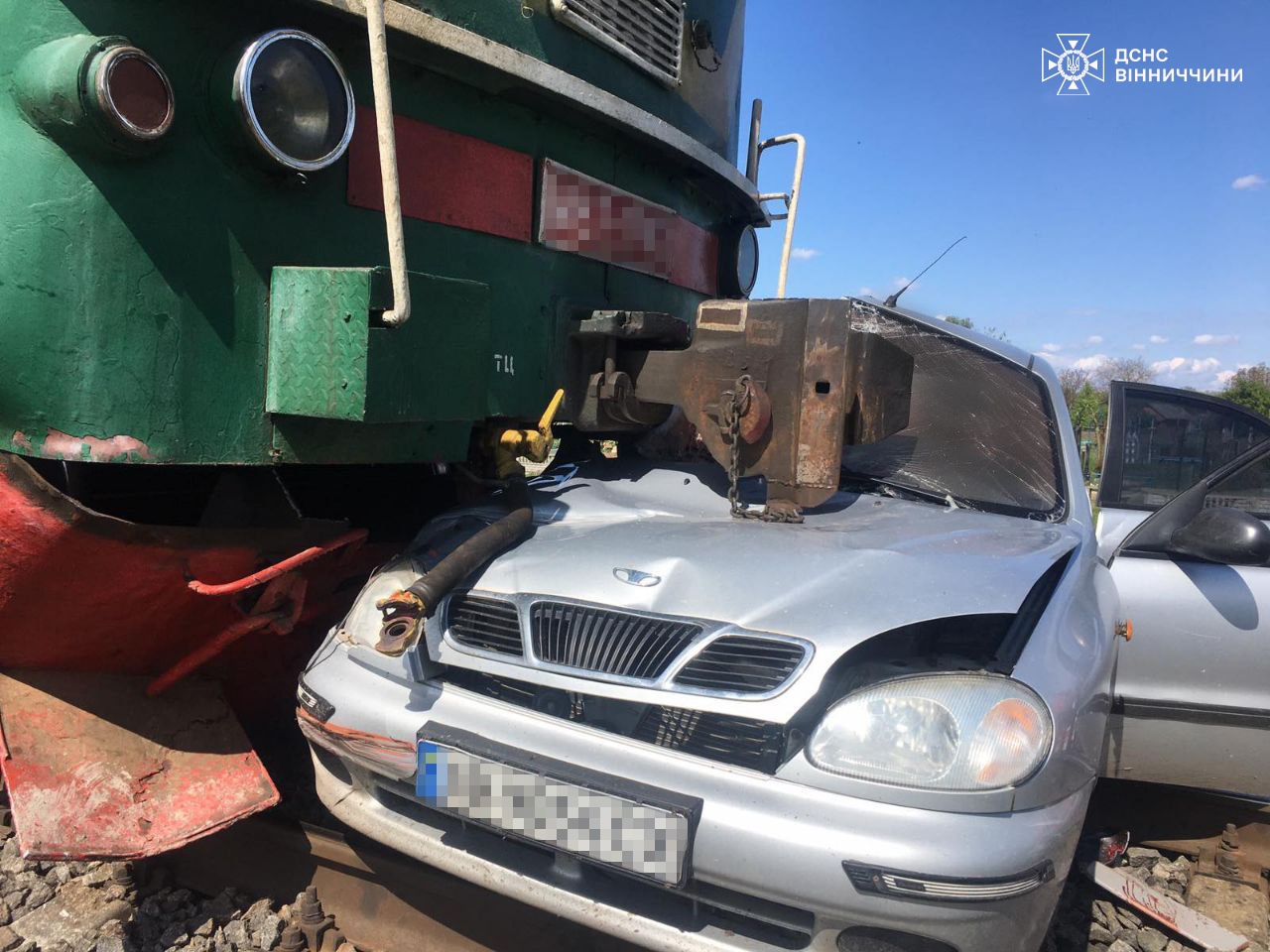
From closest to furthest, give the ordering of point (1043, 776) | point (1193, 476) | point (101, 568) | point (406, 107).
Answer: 1. point (1043, 776)
2. point (101, 568)
3. point (406, 107)
4. point (1193, 476)

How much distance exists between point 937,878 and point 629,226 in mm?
2911

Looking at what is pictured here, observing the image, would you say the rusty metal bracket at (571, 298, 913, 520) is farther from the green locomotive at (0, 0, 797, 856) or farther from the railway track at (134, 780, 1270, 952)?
the railway track at (134, 780, 1270, 952)

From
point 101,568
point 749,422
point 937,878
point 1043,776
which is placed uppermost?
point 749,422

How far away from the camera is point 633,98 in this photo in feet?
11.9

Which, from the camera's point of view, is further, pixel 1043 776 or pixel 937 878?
pixel 1043 776

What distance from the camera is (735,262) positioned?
4742mm

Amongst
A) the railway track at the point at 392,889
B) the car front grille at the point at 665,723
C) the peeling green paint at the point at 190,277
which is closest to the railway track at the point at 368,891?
the railway track at the point at 392,889

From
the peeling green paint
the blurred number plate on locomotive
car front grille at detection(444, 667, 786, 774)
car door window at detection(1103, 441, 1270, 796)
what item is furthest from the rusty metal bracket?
the blurred number plate on locomotive

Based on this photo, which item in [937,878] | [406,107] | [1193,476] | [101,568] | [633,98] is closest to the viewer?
[937,878]

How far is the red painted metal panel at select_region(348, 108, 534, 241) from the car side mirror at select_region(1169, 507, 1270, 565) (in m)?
2.56

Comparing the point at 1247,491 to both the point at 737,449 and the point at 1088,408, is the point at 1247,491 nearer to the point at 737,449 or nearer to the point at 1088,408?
the point at 737,449

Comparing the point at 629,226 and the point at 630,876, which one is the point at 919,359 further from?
the point at 630,876

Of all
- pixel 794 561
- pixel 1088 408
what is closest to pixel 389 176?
pixel 794 561

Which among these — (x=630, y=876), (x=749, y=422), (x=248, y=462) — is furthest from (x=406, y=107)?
(x=630, y=876)
